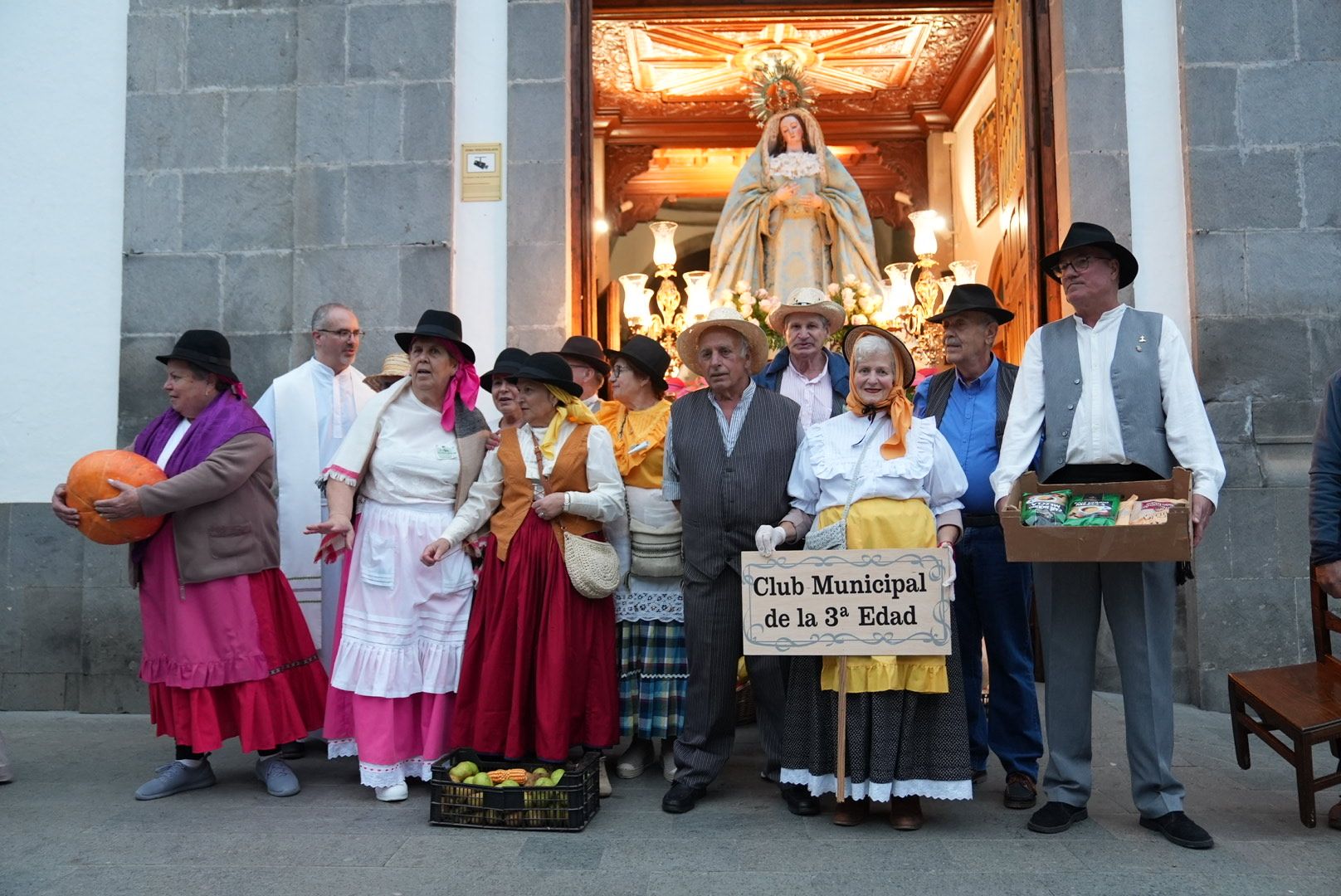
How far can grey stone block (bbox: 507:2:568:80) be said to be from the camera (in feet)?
22.5

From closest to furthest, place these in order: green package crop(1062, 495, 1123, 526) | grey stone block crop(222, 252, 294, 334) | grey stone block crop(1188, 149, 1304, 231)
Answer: green package crop(1062, 495, 1123, 526) < grey stone block crop(1188, 149, 1304, 231) < grey stone block crop(222, 252, 294, 334)

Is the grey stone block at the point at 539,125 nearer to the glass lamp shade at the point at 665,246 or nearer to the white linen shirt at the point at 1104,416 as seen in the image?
the glass lamp shade at the point at 665,246

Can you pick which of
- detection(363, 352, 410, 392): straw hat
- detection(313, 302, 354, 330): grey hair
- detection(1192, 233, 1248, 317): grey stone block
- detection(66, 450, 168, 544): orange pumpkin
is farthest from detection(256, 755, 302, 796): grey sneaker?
detection(1192, 233, 1248, 317): grey stone block

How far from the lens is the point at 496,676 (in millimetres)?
4500

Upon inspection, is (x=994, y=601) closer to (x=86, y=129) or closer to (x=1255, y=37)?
(x=1255, y=37)

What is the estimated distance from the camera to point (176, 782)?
15.4 ft

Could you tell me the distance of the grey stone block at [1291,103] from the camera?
647 cm

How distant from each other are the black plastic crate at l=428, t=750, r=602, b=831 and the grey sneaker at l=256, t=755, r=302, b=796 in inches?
32.6

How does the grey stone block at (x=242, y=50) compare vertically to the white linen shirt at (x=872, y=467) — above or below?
above

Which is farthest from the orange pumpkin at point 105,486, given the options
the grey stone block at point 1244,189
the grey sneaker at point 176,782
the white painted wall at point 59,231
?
the grey stone block at point 1244,189

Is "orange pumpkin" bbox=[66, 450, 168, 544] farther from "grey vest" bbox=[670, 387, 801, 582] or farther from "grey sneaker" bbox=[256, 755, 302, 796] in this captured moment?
"grey vest" bbox=[670, 387, 801, 582]

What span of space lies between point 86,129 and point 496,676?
4.93m

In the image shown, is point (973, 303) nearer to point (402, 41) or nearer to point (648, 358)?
point (648, 358)

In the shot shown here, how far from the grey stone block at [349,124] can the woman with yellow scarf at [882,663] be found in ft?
12.5
